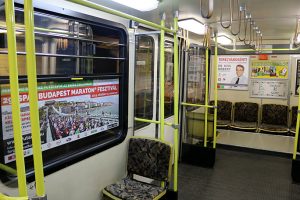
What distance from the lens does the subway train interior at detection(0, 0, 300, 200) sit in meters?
1.63

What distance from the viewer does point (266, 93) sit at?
20.0ft

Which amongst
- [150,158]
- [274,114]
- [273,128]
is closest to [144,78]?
[150,158]

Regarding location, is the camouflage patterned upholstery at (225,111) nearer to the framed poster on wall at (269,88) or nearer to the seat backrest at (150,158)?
the framed poster on wall at (269,88)

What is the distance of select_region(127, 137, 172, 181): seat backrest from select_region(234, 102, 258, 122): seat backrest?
4064mm

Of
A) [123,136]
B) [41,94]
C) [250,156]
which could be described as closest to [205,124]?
[250,156]

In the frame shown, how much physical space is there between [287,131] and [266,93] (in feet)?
3.61

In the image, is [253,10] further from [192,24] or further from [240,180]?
[240,180]

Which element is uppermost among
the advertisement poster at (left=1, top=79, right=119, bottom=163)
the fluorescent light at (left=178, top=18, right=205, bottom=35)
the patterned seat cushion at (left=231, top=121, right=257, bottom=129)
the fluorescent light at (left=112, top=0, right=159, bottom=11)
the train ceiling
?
the train ceiling

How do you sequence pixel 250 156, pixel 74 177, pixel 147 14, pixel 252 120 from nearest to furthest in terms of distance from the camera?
pixel 74 177 → pixel 147 14 → pixel 250 156 → pixel 252 120

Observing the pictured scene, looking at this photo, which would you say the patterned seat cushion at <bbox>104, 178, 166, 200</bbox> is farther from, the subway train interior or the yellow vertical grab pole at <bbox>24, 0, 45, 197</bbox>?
the yellow vertical grab pole at <bbox>24, 0, 45, 197</bbox>

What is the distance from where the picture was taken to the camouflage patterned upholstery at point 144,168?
95.9 inches

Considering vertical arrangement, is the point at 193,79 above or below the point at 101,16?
below

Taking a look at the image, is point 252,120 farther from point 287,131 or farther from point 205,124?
point 205,124

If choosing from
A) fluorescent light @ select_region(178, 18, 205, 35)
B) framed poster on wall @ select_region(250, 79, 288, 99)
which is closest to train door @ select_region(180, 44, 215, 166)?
fluorescent light @ select_region(178, 18, 205, 35)
